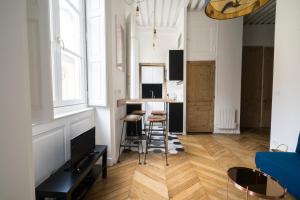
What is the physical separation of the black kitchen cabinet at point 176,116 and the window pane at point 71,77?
3.02m

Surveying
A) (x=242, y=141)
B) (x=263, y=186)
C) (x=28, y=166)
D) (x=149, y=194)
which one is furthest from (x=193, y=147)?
(x=28, y=166)

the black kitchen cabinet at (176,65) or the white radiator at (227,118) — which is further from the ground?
the black kitchen cabinet at (176,65)

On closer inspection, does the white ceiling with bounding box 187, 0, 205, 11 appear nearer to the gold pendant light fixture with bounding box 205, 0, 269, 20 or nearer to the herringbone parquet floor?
the gold pendant light fixture with bounding box 205, 0, 269, 20

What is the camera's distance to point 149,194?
7.52 feet

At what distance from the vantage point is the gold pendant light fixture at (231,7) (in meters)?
1.87

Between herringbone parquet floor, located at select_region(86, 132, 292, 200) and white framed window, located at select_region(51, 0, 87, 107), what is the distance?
129 cm

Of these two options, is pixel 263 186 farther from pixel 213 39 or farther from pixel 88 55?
pixel 213 39

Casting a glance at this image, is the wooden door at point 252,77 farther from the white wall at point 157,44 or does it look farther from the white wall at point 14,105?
the white wall at point 14,105

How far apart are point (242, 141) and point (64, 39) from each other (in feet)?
15.0

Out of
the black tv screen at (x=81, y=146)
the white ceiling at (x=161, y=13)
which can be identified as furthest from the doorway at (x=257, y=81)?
the black tv screen at (x=81, y=146)

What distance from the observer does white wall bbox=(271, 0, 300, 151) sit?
300 centimetres

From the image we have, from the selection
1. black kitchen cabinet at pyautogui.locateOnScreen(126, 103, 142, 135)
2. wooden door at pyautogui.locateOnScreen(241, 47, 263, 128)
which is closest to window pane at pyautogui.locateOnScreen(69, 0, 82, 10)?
black kitchen cabinet at pyautogui.locateOnScreen(126, 103, 142, 135)

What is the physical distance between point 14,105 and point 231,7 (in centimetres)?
212

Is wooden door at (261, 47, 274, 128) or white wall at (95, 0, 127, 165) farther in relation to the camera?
wooden door at (261, 47, 274, 128)
